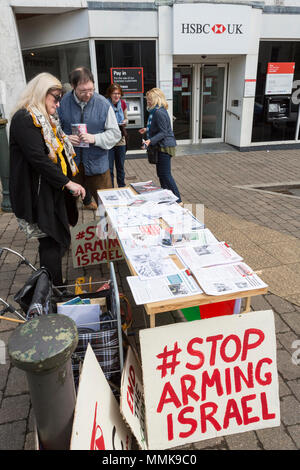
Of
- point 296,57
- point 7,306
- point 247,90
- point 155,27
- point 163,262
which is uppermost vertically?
point 155,27

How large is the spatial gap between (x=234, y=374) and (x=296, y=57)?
33.9 ft

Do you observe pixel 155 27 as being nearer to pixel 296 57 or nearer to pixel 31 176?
pixel 296 57

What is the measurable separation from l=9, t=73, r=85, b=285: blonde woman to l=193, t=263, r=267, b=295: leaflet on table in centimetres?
135

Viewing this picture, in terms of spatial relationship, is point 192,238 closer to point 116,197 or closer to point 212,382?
point 212,382

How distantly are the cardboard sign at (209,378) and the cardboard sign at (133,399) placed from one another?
0.07 meters

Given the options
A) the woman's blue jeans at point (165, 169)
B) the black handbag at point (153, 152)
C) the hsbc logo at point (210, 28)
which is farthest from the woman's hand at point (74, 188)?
the hsbc logo at point (210, 28)

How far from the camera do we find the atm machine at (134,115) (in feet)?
30.1

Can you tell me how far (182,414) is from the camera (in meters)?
1.98

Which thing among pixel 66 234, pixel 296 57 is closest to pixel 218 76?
pixel 296 57

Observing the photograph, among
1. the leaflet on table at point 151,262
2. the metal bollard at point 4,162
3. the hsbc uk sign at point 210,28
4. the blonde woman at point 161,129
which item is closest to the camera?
the leaflet on table at point 151,262

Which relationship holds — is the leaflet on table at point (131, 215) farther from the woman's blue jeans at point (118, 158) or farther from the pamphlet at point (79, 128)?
the woman's blue jeans at point (118, 158)

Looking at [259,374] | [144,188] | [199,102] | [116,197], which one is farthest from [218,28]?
[259,374]

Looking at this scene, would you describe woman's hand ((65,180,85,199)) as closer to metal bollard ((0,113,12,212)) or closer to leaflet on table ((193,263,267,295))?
leaflet on table ((193,263,267,295))

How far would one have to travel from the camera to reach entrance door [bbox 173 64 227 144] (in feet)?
33.0
